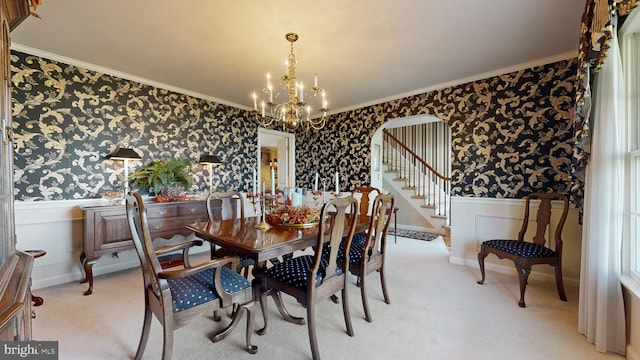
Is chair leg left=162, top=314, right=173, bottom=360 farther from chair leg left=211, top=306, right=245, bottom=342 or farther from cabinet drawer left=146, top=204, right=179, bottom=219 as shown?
cabinet drawer left=146, top=204, right=179, bottom=219

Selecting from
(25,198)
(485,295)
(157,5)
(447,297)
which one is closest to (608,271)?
(485,295)

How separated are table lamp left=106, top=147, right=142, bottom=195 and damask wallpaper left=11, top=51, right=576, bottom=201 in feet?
0.35

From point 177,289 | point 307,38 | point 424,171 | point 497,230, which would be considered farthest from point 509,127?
point 177,289

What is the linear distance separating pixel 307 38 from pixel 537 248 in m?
3.01

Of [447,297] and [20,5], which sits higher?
[20,5]

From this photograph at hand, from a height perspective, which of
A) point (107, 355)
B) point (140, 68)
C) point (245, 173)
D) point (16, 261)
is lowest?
point (107, 355)

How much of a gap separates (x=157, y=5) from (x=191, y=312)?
7.14 ft

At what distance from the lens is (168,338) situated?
1.32 m

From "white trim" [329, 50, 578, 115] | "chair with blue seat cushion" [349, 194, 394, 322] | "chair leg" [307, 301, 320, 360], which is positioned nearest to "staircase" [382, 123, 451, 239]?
"white trim" [329, 50, 578, 115]

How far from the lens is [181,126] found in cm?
361

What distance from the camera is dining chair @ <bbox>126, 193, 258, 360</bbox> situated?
129cm

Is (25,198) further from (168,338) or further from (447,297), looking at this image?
(447,297)

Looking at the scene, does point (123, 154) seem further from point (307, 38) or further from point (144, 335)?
point (307, 38)

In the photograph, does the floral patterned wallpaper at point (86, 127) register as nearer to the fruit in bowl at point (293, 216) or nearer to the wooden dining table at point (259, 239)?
the wooden dining table at point (259, 239)
